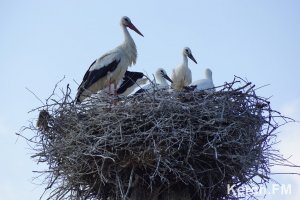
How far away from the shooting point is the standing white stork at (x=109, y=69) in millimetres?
8508

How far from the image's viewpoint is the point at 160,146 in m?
6.24

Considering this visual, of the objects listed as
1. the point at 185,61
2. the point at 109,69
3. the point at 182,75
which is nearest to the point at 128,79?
the point at 109,69

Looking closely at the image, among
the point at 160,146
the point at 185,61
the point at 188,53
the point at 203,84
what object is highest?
the point at 188,53

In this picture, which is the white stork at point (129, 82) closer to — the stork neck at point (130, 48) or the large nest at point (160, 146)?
the stork neck at point (130, 48)

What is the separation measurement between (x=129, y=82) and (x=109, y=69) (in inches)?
23.9

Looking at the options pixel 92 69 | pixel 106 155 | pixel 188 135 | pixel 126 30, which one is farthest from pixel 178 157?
pixel 126 30

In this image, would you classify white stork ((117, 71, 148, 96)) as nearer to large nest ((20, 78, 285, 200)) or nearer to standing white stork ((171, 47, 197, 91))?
standing white stork ((171, 47, 197, 91))

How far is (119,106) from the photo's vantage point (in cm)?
670

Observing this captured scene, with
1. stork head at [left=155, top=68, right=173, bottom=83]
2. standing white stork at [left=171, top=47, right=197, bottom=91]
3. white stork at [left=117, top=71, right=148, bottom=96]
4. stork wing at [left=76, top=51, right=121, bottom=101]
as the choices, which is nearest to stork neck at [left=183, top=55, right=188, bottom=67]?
standing white stork at [left=171, top=47, right=197, bottom=91]

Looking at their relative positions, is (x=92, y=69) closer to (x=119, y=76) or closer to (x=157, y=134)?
(x=119, y=76)

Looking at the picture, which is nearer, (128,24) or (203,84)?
(203,84)

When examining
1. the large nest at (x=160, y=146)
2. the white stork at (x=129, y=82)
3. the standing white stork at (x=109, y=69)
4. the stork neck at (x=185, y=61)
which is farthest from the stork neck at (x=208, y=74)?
the large nest at (x=160, y=146)

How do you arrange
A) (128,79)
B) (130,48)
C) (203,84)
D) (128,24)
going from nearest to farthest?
Answer: (203,84), (130,48), (128,79), (128,24)

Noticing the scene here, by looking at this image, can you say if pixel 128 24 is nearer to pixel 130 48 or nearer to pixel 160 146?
pixel 130 48
